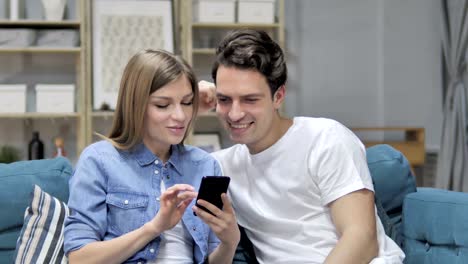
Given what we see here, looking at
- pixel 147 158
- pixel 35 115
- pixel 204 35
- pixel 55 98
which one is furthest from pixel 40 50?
pixel 147 158

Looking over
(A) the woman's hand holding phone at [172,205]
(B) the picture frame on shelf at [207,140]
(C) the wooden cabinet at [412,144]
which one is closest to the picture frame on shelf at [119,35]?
(B) the picture frame on shelf at [207,140]

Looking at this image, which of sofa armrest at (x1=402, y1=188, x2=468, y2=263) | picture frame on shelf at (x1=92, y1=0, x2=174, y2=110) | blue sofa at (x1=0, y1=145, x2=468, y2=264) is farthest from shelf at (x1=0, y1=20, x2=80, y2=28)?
sofa armrest at (x1=402, y1=188, x2=468, y2=263)

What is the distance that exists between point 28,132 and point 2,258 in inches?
122

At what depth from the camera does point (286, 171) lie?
73.9 inches

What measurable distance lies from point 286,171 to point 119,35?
3142 mm

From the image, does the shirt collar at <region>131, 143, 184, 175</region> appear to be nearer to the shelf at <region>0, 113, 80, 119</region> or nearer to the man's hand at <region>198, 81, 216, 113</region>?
the man's hand at <region>198, 81, 216, 113</region>

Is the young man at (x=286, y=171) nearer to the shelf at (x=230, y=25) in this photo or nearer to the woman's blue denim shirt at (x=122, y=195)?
→ the woman's blue denim shirt at (x=122, y=195)

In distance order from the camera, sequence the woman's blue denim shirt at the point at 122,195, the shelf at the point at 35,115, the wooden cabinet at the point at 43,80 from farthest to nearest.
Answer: the wooden cabinet at the point at 43,80
the shelf at the point at 35,115
the woman's blue denim shirt at the point at 122,195

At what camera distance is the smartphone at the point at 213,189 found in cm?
156

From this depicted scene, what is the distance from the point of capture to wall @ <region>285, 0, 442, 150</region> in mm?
5348

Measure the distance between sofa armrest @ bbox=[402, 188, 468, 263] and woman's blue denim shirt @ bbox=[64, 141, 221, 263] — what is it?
0.66m

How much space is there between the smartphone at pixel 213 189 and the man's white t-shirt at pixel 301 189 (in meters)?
0.31

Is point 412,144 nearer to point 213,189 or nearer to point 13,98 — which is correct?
point 13,98

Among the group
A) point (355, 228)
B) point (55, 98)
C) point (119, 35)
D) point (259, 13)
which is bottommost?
point (355, 228)
